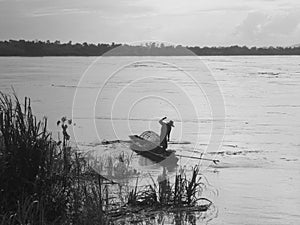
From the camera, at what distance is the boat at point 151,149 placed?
1523 centimetres

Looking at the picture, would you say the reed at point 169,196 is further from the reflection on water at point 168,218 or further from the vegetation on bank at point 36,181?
the vegetation on bank at point 36,181

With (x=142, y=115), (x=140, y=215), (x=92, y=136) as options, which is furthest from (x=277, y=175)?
(x=142, y=115)

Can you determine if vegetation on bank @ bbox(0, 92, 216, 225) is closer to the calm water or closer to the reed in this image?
the reed

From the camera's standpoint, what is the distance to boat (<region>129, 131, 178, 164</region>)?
1523 centimetres

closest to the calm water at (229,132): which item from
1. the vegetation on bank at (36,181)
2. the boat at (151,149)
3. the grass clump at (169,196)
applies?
the boat at (151,149)

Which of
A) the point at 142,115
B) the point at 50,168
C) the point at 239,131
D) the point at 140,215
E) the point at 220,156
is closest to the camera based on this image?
the point at 50,168

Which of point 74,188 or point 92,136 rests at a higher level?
point 74,188

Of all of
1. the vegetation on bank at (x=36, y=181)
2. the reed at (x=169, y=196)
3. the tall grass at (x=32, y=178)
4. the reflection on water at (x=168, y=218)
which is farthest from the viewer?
the reed at (x=169, y=196)

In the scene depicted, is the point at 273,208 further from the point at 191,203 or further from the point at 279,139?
the point at 279,139

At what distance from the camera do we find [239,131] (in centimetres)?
2308

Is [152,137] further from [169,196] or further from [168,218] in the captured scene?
[168,218]

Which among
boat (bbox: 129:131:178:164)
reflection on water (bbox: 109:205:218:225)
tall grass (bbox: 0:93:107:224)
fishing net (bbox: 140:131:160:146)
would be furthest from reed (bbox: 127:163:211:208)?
fishing net (bbox: 140:131:160:146)

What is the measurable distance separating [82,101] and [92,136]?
47.2ft

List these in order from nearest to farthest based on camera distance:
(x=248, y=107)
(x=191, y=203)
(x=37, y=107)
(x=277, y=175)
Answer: (x=191, y=203), (x=277, y=175), (x=37, y=107), (x=248, y=107)
